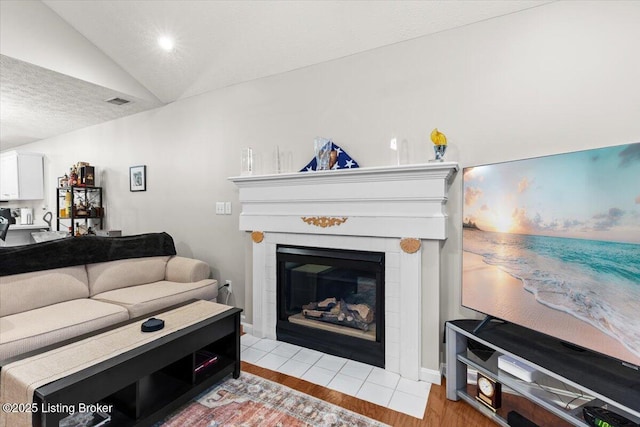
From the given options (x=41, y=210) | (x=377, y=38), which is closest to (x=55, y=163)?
(x=41, y=210)

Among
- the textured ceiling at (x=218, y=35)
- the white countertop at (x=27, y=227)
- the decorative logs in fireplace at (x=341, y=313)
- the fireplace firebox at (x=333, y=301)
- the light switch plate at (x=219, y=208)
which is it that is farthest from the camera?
the white countertop at (x=27, y=227)

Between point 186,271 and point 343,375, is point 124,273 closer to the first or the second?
point 186,271

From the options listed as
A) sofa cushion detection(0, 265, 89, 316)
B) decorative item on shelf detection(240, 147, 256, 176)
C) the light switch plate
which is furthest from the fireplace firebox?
sofa cushion detection(0, 265, 89, 316)

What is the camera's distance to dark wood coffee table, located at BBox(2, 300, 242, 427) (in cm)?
122

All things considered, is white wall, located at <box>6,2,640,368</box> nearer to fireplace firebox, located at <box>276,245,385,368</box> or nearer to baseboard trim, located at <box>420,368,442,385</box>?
baseboard trim, located at <box>420,368,442,385</box>

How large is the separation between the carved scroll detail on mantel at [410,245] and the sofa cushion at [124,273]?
2407 millimetres

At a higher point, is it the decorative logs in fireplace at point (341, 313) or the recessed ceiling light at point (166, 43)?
the recessed ceiling light at point (166, 43)

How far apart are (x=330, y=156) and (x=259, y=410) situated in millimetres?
1754

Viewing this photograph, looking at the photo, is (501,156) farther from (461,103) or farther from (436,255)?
(436,255)

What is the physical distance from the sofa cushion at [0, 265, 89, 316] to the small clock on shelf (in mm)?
2951

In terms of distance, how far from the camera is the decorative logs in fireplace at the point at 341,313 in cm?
233

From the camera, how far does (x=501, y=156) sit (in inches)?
77.2

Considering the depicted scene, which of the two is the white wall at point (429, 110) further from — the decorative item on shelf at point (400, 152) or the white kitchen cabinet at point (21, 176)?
the white kitchen cabinet at point (21, 176)

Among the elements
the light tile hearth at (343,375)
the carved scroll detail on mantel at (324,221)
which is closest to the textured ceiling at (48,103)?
the carved scroll detail on mantel at (324,221)
